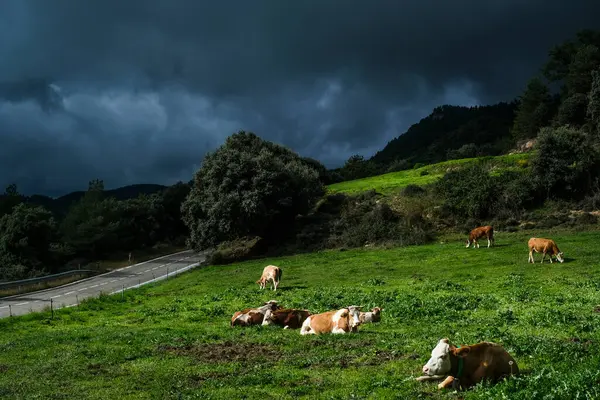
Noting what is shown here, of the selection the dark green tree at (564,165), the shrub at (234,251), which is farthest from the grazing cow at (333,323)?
the dark green tree at (564,165)

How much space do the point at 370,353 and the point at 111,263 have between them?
6840 centimetres

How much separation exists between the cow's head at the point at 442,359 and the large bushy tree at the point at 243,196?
4925 cm

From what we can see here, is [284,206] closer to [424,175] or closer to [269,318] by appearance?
[424,175]

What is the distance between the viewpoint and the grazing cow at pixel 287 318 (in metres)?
19.5

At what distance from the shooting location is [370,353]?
42.9 feet

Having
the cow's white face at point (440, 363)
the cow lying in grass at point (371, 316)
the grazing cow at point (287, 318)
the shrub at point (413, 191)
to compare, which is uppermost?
the shrub at point (413, 191)

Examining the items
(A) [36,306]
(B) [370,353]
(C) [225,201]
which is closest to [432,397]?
(B) [370,353]

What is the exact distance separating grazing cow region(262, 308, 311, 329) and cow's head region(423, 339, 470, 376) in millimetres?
9814

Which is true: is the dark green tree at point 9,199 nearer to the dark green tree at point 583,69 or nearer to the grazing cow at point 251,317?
the grazing cow at point 251,317

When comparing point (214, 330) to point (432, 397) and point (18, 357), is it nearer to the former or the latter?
point (18, 357)

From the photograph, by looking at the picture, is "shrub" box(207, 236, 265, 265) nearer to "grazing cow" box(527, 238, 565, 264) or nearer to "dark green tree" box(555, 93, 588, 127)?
"grazing cow" box(527, 238, 565, 264)

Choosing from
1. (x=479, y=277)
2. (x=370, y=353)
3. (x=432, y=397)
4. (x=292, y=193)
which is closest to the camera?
(x=432, y=397)

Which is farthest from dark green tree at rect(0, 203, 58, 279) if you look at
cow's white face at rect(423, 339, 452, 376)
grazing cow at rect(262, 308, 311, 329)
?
cow's white face at rect(423, 339, 452, 376)

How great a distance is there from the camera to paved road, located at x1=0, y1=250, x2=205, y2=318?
132ft
